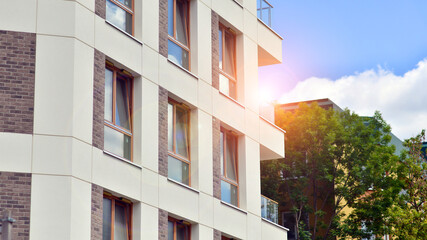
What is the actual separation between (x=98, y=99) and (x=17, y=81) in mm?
2204

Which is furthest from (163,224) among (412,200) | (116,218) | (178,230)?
(412,200)

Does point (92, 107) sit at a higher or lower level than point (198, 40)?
lower

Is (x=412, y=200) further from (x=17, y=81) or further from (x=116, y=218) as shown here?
(x=17, y=81)

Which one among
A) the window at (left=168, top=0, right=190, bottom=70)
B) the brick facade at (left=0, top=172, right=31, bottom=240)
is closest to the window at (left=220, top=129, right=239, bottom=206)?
the window at (left=168, top=0, right=190, bottom=70)

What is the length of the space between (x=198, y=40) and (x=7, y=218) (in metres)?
14.7

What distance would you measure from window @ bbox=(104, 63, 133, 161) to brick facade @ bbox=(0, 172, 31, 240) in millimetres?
2846

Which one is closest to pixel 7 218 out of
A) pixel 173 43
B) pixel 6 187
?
pixel 6 187

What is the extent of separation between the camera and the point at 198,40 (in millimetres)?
28797

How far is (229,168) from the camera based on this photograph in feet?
100

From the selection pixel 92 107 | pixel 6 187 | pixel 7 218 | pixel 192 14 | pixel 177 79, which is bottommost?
pixel 7 218

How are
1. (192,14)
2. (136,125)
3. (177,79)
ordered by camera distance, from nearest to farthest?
(136,125) → (177,79) → (192,14)

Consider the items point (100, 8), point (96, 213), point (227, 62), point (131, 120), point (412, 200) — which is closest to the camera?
point (96, 213)

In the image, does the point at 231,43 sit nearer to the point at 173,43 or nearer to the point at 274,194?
the point at 173,43

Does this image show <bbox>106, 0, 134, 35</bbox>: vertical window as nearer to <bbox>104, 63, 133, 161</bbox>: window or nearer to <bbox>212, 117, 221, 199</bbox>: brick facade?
<bbox>104, 63, 133, 161</bbox>: window
